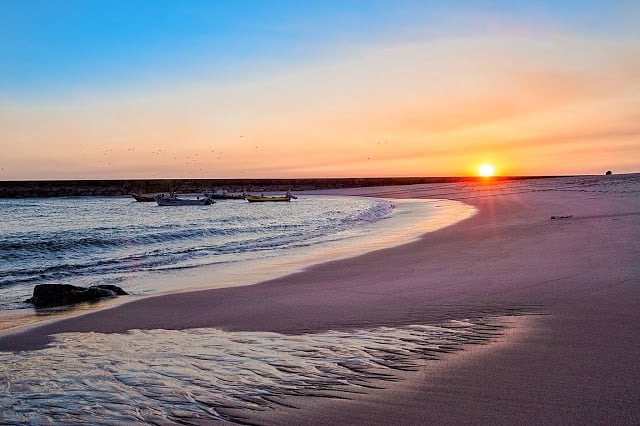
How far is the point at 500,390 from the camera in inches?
179

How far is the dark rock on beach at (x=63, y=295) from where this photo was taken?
10.8m

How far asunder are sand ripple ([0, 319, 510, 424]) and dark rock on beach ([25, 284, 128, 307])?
12.0 ft

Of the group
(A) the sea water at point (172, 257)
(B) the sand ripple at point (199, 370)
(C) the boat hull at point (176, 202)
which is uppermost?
(C) the boat hull at point (176, 202)

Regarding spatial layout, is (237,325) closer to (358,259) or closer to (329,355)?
(329,355)

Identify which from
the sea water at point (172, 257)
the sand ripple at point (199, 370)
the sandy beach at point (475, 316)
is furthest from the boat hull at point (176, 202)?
the sand ripple at point (199, 370)

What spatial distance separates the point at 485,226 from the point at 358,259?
8.95 m

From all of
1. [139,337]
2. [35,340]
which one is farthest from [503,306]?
[35,340]

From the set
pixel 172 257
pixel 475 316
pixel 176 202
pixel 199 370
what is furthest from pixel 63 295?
pixel 176 202

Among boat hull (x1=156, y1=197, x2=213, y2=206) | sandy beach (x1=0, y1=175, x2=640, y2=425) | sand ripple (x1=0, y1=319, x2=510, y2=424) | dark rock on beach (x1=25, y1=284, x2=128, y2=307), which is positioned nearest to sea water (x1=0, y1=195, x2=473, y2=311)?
dark rock on beach (x1=25, y1=284, x2=128, y2=307)

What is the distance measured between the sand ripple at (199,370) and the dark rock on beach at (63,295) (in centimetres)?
364

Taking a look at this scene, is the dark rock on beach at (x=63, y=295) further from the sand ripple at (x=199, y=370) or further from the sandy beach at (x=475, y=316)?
the sand ripple at (x=199, y=370)

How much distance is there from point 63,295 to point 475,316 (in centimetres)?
772

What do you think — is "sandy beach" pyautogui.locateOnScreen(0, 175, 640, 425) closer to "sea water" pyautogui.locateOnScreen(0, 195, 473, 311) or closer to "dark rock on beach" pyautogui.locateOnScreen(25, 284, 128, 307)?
"dark rock on beach" pyautogui.locateOnScreen(25, 284, 128, 307)

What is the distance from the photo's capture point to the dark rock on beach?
35.6ft
